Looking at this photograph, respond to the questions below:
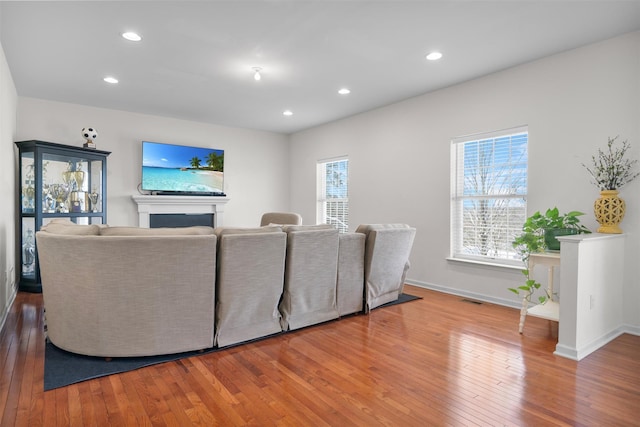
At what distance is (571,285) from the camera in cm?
263

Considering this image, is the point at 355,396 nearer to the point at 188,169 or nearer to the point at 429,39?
the point at 429,39

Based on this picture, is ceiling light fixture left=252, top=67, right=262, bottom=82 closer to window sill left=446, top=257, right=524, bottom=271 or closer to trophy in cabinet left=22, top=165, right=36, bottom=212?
trophy in cabinet left=22, top=165, right=36, bottom=212

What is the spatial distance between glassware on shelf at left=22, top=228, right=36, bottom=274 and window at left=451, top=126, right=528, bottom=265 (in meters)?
5.31

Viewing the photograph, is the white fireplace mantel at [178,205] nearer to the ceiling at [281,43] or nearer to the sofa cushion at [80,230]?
the ceiling at [281,43]

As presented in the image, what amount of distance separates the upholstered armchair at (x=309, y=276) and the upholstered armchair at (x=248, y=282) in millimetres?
112

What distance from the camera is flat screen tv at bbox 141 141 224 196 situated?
574 cm

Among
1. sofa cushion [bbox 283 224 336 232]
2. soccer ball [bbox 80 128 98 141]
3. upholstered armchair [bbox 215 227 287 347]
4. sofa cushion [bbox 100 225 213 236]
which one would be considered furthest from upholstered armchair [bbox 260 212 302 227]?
sofa cushion [bbox 100 225 213 236]

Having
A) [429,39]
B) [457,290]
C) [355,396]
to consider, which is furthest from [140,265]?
[457,290]

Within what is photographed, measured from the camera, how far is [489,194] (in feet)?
13.8

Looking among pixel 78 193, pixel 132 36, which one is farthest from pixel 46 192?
pixel 132 36

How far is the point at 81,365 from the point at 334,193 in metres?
4.69

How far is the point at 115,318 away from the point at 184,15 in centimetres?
232

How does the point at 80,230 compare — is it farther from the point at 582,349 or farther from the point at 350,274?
the point at 582,349

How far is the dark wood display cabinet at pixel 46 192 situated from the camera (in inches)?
171
